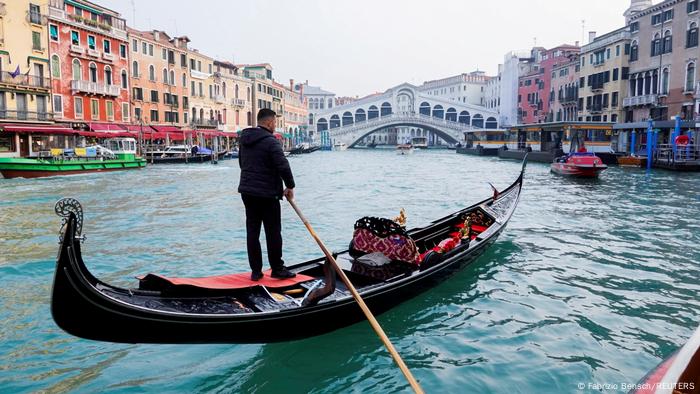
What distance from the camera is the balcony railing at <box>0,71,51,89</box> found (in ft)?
60.1

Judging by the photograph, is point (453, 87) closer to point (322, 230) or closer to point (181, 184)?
point (181, 184)

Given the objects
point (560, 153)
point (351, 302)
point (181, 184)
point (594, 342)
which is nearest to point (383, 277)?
point (351, 302)

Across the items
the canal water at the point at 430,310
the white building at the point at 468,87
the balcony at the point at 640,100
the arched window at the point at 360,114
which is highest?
the white building at the point at 468,87

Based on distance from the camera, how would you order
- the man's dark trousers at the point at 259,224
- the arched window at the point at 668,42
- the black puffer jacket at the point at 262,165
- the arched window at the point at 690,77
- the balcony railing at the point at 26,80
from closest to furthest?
the black puffer jacket at the point at 262,165
the man's dark trousers at the point at 259,224
the balcony railing at the point at 26,80
the arched window at the point at 690,77
the arched window at the point at 668,42

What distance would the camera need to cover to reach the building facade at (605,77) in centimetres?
2830

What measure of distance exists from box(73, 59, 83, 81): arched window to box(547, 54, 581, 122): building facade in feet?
93.1

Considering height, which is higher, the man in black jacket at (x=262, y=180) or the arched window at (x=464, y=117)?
the arched window at (x=464, y=117)

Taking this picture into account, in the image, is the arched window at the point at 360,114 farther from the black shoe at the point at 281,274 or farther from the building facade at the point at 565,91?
the black shoe at the point at 281,274

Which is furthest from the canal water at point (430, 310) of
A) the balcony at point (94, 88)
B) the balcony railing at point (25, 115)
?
the balcony at point (94, 88)

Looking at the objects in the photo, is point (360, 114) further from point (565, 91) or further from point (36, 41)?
point (36, 41)

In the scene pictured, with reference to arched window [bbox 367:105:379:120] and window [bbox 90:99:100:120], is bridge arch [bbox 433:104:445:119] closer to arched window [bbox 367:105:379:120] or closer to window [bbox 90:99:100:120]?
arched window [bbox 367:105:379:120]

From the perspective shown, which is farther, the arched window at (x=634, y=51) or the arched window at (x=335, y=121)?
the arched window at (x=335, y=121)

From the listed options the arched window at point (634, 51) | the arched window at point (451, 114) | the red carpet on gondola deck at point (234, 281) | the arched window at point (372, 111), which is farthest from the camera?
the arched window at point (372, 111)

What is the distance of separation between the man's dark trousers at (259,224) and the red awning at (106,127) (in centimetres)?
2185
